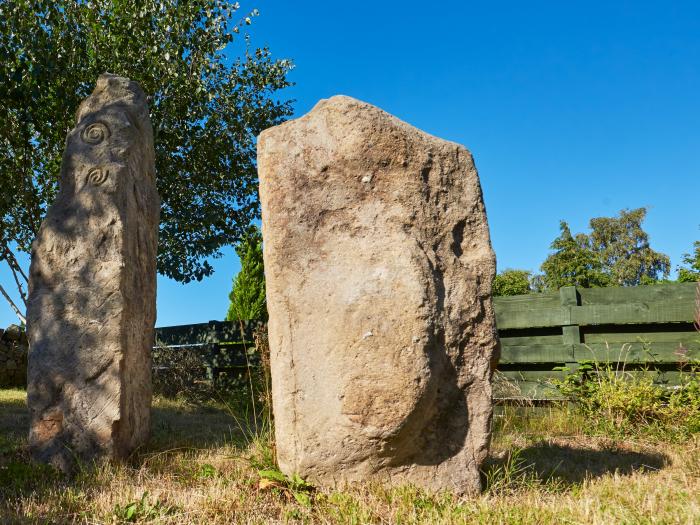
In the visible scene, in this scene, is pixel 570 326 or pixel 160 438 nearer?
pixel 160 438

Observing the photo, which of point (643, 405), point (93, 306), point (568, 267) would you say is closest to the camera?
point (93, 306)

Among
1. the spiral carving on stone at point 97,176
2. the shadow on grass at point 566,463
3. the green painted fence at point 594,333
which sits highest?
the spiral carving on stone at point 97,176

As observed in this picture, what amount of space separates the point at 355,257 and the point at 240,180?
353 inches

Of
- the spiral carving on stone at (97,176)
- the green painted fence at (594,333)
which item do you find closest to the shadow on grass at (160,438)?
the spiral carving on stone at (97,176)

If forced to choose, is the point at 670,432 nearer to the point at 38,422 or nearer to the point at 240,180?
the point at 38,422

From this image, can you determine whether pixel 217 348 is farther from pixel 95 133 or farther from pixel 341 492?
pixel 341 492

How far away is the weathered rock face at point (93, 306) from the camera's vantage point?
4.79 metres

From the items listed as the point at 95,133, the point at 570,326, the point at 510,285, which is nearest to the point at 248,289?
the point at 570,326

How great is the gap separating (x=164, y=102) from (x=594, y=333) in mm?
7856

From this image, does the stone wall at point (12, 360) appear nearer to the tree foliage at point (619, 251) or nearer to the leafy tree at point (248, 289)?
the leafy tree at point (248, 289)

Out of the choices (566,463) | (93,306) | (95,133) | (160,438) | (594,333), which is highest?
(95,133)

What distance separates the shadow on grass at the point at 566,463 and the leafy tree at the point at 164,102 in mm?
7794

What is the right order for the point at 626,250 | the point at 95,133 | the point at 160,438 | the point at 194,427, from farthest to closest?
the point at 626,250, the point at 194,427, the point at 160,438, the point at 95,133

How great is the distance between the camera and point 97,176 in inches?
203
